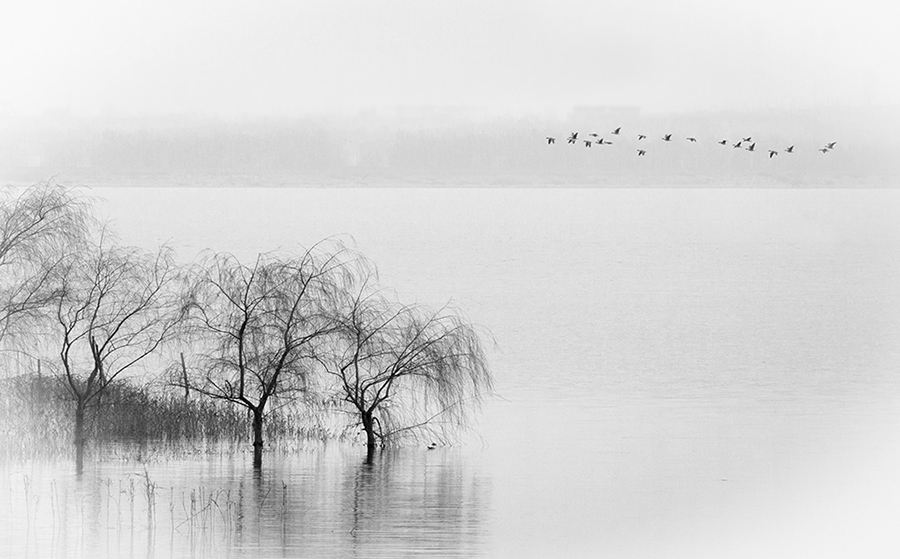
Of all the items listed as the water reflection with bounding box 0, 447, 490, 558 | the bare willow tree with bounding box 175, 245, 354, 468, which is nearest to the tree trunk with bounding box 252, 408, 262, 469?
the bare willow tree with bounding box 175, 245, 354, 468

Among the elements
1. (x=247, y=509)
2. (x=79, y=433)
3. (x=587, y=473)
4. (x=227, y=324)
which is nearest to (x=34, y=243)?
(x=79, y=433)

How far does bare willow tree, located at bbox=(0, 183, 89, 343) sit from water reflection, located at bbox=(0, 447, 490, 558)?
9.75 feet

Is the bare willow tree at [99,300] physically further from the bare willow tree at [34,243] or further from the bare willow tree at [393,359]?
the bare willow tree at [393,359]

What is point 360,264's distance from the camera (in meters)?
28.2

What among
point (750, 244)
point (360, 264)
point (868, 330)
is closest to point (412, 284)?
point (868, 330)

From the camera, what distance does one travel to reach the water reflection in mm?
20281

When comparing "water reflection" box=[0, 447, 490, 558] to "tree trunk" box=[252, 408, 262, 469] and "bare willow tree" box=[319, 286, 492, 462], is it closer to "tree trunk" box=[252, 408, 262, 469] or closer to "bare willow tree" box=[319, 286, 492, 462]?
"tree trunk" box=[252, 408, 262, 469]

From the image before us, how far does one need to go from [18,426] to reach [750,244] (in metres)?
121

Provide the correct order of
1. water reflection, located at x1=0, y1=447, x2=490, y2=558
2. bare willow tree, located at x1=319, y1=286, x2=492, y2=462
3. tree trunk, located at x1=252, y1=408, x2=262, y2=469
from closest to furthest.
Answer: water reflection, located at x1=0, y1=447, x2=490, y2=558, tree trunk, located at x1=252, y1=408, x2=262, y2=469, bare willow tree, located at x1=319, y1=286, x2=492, y2=462

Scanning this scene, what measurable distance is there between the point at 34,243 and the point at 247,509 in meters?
7.11

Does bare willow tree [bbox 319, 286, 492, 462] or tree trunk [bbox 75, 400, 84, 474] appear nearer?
tree trunk [bbox 75, 400, 84, 474]

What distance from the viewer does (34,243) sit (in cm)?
2625

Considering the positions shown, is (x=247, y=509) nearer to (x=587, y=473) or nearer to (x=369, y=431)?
(x=369, y=431)

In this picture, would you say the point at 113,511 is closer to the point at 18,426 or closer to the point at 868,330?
the point at 18,426
